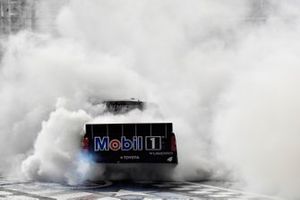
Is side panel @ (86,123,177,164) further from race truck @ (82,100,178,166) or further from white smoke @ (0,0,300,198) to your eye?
white smoke @ (0,0,300,198)

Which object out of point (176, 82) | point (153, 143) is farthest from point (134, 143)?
point (176, 82)

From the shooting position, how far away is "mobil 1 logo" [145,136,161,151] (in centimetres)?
895

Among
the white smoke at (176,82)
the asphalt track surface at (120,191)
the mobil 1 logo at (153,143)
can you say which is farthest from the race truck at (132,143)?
the white smoke at (176,82)

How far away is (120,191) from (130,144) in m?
0.82

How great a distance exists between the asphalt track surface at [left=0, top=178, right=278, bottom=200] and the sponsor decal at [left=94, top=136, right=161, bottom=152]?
1.85ft

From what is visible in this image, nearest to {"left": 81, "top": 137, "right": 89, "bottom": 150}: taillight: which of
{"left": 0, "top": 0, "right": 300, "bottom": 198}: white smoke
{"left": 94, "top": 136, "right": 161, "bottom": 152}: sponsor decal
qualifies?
{"left": 94, "top": 136, "right": 161, "bottom": 152}: sponsor decal

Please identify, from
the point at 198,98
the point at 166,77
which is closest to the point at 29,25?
the point at 166,77

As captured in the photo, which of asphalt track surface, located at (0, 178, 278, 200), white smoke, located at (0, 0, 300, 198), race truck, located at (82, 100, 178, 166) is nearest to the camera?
asphalt track surface, located at (0, 178, 278, 200)

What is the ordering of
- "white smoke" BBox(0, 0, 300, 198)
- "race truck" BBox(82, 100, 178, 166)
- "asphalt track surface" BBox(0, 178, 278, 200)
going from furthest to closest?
"race truck" BBox(82, 100, 178, 166), "white smoke" BBox(0, 0, 300, 198), "asphalt track surface" BBox(0, 178, 278, 200)

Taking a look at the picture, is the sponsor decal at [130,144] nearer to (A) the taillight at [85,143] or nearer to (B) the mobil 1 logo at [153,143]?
(B) the mobil 1 logo at [153,143]

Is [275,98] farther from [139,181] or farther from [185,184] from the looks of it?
[139,181]

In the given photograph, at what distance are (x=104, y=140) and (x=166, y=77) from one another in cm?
802

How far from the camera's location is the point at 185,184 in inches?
361

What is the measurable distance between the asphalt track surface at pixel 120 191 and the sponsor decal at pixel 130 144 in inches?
22.3
